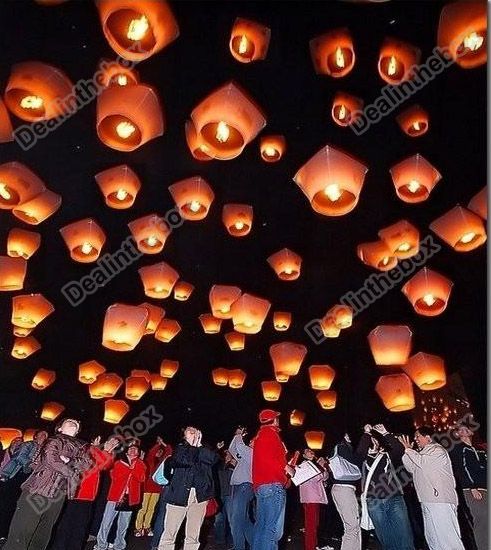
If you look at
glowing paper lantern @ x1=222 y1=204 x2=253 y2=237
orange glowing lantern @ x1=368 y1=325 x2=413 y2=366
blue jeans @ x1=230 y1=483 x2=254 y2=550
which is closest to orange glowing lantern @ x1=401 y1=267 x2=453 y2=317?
orange glowing lantern @ x1=368 y1=325 x2=413 y2=366

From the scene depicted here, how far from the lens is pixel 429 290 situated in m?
6.10

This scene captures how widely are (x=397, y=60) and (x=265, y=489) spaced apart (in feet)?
13.8

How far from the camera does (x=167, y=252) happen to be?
11.8 m

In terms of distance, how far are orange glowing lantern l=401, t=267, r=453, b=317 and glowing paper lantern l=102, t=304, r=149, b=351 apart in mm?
3475

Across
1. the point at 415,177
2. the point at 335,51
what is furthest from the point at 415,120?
the point at 335,51

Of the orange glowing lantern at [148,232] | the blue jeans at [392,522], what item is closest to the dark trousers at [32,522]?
the blue jeans at [392,522]

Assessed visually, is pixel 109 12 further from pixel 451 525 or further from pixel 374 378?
pixel 374 378

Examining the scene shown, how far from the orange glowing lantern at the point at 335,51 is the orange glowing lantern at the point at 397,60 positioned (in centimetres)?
37

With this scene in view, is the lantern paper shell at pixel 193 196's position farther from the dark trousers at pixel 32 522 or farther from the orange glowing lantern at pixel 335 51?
the dark trousers at pixel 32 522

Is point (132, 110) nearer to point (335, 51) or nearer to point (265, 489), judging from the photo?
point (335, 51)

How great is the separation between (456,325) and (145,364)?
9.76m

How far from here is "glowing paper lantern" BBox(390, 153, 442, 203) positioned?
500 cm

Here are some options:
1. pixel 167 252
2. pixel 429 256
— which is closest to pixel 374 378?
pixel 429 256

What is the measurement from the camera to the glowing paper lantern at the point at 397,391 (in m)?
7.32
